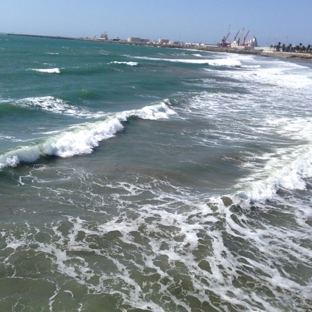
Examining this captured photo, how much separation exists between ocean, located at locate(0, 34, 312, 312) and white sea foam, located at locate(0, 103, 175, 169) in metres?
0.05

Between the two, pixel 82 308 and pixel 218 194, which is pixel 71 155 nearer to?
pixel 218 194

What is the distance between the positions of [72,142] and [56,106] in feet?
26.5

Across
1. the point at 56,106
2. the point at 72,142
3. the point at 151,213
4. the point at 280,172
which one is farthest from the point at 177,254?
the point at 56,106

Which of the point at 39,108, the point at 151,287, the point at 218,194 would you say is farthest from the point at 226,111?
the point at 151,287

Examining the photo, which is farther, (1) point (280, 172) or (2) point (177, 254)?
(1) point (280, 172)

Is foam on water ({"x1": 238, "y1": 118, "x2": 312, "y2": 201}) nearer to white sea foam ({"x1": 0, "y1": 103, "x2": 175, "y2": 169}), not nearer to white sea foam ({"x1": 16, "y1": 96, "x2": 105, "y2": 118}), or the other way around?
white sea foam ({"x1": 0, "y1": 103, "x2": 175, "y2": 169})

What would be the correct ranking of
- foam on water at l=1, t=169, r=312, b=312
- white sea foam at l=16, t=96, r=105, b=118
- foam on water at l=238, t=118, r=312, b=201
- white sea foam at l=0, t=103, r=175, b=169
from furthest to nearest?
1. white sea foam at l=16, t=96, r=105, b=118
2. white sea foam at l=0, t=103, r=175, b=169
3. foam on water at l=238, t=118, r=312, b=201
4. foam on water at l=1, t=169, r=312, b=312

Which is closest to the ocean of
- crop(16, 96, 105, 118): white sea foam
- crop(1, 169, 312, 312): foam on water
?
crop(1, 169, 312, 312): foam on water

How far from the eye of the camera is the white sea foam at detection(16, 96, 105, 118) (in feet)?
63.9

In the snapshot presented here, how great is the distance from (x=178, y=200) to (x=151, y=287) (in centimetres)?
368

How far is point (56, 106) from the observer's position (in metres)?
20.9

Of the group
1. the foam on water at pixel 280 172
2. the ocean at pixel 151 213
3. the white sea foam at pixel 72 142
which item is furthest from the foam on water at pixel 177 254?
the white sea foam at pixel 72 142

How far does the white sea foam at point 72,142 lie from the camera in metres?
11.9

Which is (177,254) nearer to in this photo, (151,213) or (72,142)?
(151,213)
